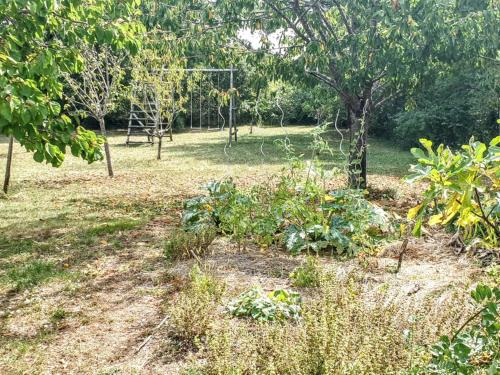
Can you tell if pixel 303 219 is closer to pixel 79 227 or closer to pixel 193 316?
pixel 193 316

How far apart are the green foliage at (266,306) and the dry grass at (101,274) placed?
0.25 m

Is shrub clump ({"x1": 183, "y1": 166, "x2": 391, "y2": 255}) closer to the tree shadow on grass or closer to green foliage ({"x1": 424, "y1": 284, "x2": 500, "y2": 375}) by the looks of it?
green foliage ({"x1": 424, "y1": 284, "x2": 500, "y2": 375})

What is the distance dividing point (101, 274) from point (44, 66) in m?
2.27

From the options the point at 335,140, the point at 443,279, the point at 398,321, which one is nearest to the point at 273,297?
the point at 398,321

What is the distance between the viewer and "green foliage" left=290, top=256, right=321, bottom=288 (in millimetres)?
3967

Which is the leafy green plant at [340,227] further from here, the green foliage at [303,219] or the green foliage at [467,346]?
the green foliage at [467,346]

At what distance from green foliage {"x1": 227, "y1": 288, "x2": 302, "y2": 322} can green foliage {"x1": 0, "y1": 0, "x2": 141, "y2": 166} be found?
147cm

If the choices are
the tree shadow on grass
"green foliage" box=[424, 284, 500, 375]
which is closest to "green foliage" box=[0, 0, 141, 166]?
"green foliage" box=[424, 284, 500, 375]

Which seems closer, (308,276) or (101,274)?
(308,276)

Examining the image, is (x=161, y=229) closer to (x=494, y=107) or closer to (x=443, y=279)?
(x=443, y=279)

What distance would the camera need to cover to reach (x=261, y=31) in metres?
8.08

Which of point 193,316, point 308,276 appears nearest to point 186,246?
point 308,276

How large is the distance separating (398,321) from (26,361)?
2341 millimetres

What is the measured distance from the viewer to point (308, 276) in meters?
4.02
